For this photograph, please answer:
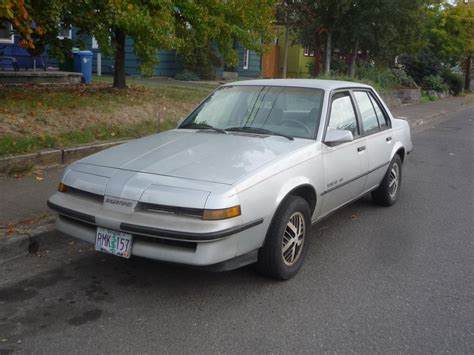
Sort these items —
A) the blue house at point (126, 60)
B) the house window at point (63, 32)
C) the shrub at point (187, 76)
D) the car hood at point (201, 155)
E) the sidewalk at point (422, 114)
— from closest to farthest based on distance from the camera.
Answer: the car hood at point (201, 155) → the house window at point (63, 32) → the blue house at point (126, 60) → the sidewalk at point (422, 114) → the shrub at point (187, 76)

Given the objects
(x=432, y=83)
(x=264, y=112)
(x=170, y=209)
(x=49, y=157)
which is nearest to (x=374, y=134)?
(x=264, y=112)

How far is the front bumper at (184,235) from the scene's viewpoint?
3488 mm

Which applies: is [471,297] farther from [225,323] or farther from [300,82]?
[300,82]

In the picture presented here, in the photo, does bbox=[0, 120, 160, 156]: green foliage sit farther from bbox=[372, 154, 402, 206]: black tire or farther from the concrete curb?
bbox=[372, 154, 402, 206]: black tire

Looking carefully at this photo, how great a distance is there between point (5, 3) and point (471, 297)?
526 centimetres

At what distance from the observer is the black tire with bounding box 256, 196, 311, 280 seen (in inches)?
154

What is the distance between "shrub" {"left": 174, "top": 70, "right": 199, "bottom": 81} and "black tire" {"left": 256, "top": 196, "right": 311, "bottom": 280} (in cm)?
1729

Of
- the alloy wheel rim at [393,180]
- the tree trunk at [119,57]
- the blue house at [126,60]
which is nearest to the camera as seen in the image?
the alloy wheel rim at [393,180]

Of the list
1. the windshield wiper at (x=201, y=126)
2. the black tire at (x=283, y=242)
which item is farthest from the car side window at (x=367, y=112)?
the black tire at (x=283, y=242)

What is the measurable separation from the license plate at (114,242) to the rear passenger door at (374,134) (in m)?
2.86

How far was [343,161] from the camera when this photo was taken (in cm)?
494

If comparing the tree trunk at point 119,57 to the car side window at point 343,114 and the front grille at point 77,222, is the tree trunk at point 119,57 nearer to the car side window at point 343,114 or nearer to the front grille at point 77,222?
the car side window at point 343,114

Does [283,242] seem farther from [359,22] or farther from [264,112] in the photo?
[359,22]

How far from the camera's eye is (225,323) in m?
3.53
